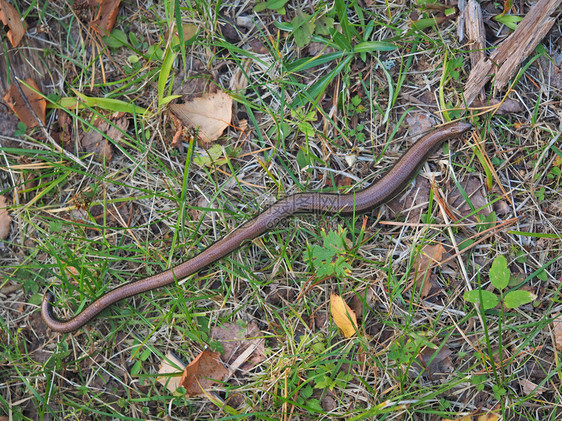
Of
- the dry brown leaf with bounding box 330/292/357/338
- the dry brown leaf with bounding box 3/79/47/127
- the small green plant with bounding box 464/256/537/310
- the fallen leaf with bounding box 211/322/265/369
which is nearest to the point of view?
the small green plant with bounding box 464/256/537/310

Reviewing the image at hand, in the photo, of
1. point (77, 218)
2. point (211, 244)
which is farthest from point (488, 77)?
point (77, 218)

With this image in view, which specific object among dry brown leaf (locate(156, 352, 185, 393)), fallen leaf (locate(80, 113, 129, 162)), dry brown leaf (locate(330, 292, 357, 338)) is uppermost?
fallen leaf (locate(80, 113, 129, 162))

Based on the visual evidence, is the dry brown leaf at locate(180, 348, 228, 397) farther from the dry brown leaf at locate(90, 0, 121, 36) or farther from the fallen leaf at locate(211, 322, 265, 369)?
the dry brown leaf at locate(90, 0, 121, 36)

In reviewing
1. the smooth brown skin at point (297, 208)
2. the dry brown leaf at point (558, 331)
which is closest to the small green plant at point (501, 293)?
the dry brown leaf at point (558, 331)

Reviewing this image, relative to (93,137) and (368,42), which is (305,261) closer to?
(368,42)

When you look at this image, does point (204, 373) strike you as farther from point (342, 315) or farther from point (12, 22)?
point (12, 22)

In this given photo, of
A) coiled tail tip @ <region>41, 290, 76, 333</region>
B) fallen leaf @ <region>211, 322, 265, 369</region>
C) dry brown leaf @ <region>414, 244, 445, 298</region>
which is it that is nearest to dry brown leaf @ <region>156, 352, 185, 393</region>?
fallen leaf @ <region>211, 322, 265, 369</region>

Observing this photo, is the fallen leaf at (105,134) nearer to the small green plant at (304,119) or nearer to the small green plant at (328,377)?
the small green plant at (304,119)

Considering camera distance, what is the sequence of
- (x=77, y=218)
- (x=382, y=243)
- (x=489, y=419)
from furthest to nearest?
(x=77, y=218) → (x=382, y=243) → (x=489, y=419)
